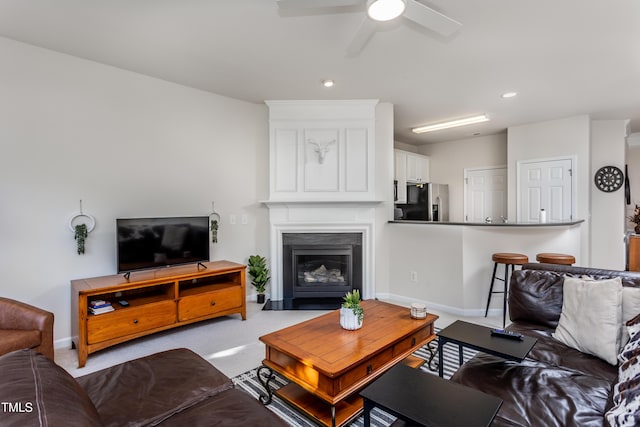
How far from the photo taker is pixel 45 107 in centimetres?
282

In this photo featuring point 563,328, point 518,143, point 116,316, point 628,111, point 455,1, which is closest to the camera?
point 563,328

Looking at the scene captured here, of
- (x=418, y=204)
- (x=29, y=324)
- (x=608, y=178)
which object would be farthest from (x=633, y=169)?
(x=29, y=324)

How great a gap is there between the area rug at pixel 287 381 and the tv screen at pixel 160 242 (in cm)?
149

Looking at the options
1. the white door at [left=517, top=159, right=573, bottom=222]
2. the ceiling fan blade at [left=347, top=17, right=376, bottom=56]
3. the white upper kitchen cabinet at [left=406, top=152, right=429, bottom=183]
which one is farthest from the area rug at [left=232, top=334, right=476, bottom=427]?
the white upper kitchen cabinet at [left=406, top=152, right=429, bottom=183]

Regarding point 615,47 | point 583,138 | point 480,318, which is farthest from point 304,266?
point 583,138

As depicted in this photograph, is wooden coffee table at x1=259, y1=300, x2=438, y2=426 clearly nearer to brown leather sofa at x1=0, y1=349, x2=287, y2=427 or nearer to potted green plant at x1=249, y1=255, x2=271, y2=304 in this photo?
brown leather sofa at x1=0, y1=349, x2=287, y2=427

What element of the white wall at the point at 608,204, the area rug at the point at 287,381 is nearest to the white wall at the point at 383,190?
the area rug at the point at 287,381

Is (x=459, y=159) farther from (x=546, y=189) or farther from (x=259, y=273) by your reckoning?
(x=259, y=273)

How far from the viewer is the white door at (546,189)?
5.01 m

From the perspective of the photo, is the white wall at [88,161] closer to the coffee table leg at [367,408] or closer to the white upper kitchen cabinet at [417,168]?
the coffee table leg at [367,408]

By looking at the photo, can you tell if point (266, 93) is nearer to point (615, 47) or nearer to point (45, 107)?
point (45, 107)

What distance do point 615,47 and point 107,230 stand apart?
499 centimetres

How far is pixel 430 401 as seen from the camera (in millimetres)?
1306

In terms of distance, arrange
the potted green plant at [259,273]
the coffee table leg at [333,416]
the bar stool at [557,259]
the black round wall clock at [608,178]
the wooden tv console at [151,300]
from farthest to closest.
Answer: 1. the black round wall clock at [608,178]
2. the potted green plant at [259,273]
3. the bar stool at [557,259]
4. the wooden tv console at [151,300]
5. the coffee table leg at [333,416]
